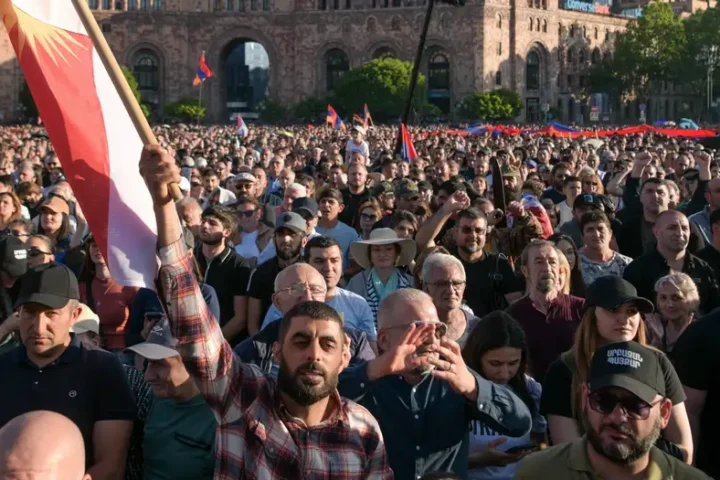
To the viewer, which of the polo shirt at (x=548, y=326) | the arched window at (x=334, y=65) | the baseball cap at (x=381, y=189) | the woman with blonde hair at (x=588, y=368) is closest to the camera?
the woman with blonde hair at (x=588, y=368)

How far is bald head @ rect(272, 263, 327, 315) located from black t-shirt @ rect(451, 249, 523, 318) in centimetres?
219

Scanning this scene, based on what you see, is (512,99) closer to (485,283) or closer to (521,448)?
(485,283)

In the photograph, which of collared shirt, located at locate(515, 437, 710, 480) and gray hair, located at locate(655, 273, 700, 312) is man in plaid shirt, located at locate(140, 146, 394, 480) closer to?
collared shirt, located at locate(515, 437, 710, 480)

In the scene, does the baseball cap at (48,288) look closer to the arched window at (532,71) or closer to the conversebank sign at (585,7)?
the arched window at (532,71)

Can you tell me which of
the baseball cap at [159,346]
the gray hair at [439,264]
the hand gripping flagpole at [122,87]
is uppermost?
the hand gripping flagpole at [122,87]

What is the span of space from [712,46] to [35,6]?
281 feet

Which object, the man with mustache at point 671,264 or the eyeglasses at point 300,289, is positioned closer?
the eyeglasses at point 300,289

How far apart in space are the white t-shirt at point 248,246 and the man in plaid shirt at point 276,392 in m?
5.76

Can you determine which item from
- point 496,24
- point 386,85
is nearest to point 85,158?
point 386,85

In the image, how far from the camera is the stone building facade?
75750mm

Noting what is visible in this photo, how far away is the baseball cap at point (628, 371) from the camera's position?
12.4 ft

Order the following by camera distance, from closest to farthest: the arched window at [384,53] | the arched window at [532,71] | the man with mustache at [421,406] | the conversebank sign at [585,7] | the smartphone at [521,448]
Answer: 1. the man with mustache at [421,406]
2. the smartphone at [521,448]
3. the arched window at [384,53]
4. the arched window at [532,71]
5. the conversebank sign at [585,7]

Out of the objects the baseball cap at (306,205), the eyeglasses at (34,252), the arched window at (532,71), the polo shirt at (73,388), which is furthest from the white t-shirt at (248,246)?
the arched window at (532,71)

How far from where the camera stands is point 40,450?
2994 millimetres
